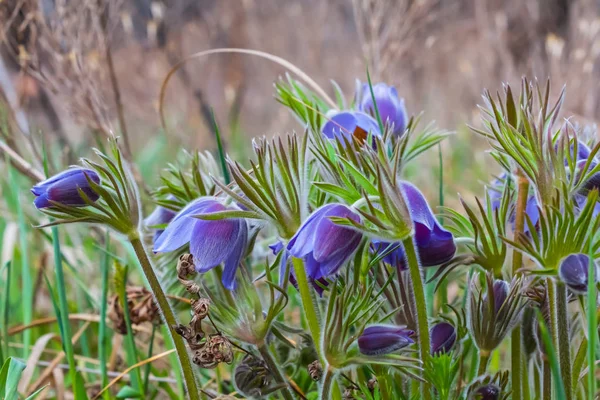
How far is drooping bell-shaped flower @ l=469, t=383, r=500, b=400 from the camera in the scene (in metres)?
0.64

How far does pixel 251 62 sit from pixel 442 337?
5.04m

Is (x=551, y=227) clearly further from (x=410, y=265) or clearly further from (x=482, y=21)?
(x=482, y=21)

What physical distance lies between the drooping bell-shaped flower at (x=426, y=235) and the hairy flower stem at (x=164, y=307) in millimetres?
229

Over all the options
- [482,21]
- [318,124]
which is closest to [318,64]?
[482,21]

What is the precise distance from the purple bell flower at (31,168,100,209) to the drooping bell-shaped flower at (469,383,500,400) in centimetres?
42

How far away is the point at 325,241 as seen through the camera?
551 mm

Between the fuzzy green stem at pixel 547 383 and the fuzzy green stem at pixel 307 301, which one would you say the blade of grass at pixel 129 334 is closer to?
the fuzzy green stem at pixel 307 301

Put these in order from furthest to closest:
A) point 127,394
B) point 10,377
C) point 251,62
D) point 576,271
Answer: point 251,62
point 127,394
point 10,377
point 576,271

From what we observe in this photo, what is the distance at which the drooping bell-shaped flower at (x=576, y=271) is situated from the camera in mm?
519

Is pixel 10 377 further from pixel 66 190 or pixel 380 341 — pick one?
pixel 380 341

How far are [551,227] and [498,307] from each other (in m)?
0.14

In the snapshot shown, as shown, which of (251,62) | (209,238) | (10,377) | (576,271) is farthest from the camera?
(251,62)

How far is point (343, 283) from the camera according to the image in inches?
26.4

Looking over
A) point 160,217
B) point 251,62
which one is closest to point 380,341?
point 160,217
